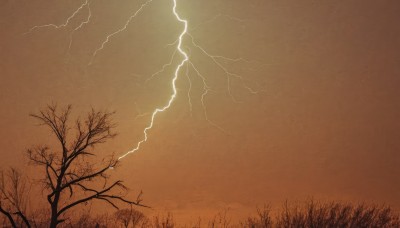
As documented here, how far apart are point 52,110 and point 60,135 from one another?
989mm

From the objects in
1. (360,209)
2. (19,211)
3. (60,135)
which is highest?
(60,135)

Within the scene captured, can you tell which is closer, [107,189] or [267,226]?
[107,189]

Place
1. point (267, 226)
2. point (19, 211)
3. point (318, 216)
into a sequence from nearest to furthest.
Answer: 1. point (19, 211)
2. point (318, 216)
3. point (267, 226)

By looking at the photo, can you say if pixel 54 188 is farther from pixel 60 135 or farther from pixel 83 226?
pixel 83 226

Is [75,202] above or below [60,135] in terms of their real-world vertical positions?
below

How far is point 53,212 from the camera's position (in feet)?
53.0

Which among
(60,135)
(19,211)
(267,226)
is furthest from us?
(267,226)

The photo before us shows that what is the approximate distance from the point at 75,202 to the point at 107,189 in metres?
1.28

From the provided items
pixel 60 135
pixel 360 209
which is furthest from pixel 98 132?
pixel 360 209

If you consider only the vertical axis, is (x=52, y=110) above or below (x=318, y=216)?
above

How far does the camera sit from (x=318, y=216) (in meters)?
21.0

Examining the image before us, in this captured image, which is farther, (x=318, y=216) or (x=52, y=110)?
(x=318, y=216)

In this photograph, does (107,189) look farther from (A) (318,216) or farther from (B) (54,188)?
(A) (318,216)

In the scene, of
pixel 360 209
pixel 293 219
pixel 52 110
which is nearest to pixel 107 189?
pixel 52 110
